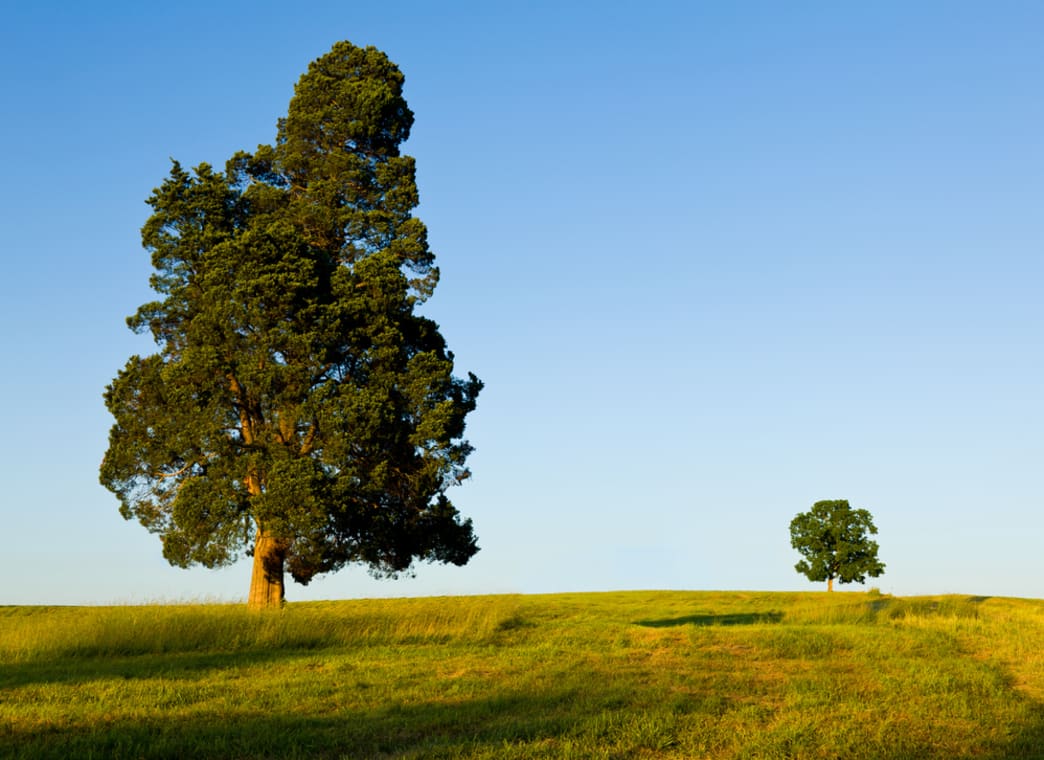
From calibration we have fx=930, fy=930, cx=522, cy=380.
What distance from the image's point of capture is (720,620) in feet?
100

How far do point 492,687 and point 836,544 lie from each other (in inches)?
1986

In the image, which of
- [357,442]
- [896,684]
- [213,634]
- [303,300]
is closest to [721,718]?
[896,684]

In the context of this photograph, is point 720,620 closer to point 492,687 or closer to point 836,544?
point 492,687

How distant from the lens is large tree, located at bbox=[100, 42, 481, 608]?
81.3ft

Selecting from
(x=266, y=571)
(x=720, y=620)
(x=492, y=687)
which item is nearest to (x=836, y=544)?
(x=720, y=620)

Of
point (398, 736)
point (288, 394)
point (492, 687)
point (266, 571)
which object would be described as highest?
point (288, 394)

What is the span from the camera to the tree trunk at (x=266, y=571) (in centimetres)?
2569

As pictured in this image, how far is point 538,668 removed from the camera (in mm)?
14883

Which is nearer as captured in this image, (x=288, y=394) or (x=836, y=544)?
(x=288, y=394)

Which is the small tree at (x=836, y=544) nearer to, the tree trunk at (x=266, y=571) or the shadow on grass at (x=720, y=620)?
the shadow on grass at (x=720, y=620)

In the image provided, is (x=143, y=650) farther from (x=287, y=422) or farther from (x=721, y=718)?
(x=721, y=718)

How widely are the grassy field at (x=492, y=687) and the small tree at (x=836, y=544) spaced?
35926 mm

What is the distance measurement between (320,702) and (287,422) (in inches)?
561

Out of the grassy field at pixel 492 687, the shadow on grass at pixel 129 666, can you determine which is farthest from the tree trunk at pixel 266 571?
the shadow on grass at pixel 129 666
